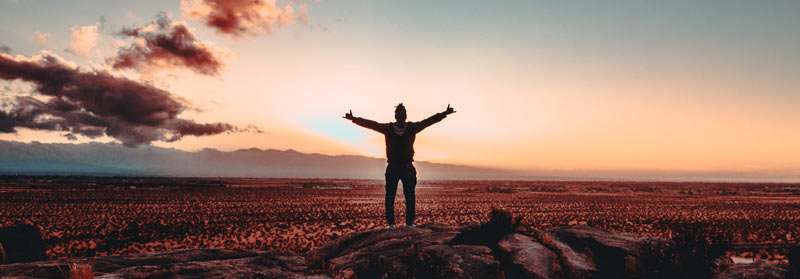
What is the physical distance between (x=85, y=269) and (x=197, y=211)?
38.4 metres

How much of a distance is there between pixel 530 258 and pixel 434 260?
1.68 m

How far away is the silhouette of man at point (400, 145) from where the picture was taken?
10086mm

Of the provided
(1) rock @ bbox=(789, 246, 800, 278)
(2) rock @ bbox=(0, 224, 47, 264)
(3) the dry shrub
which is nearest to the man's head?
(3) the dry shrub

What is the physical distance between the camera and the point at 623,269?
28.1 ft

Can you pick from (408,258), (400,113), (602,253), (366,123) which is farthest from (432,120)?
(602,253)

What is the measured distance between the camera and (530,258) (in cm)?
805

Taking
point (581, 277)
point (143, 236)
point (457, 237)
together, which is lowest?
point (143, 236)

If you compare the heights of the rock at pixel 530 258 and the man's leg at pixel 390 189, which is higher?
the man's leg at pixel 390 189

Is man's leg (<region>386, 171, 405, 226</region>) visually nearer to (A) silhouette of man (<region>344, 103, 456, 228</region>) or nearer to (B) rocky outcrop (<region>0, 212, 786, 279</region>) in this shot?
(A) silhouette of man (<region>344, 103, 456, 228</region>)

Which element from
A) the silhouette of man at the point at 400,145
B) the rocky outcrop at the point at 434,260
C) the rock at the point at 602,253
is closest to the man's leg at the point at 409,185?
the silhouette of man at the point at 400,145

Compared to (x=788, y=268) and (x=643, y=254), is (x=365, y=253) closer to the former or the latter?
(x=643, y=254)

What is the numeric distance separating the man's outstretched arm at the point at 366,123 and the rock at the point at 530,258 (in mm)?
3481

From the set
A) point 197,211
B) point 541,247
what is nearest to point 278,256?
point 541,247

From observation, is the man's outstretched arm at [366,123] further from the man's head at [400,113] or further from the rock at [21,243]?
the rock at [21,243]
